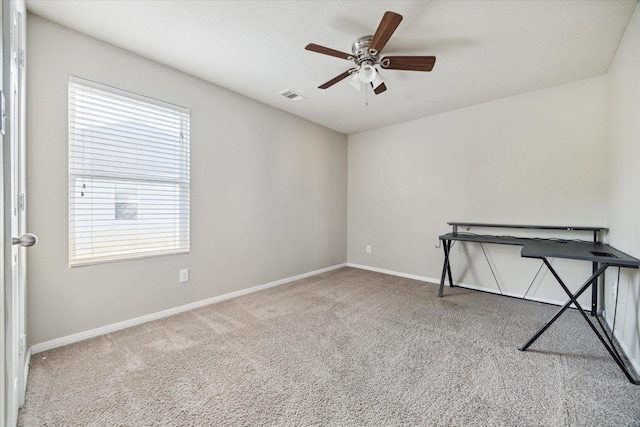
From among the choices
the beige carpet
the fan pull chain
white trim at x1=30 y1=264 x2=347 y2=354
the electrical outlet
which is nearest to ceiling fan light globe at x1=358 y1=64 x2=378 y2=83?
the fan pull chain

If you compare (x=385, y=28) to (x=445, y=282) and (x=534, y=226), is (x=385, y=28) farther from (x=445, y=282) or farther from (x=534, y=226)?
(x=445, y=282)

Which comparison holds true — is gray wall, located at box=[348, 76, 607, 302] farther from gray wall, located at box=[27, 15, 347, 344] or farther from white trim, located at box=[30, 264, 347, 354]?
white trim, located at box=[30, 264, 347, 354]

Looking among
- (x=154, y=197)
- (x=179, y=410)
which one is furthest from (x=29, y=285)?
(x=179, y=410)

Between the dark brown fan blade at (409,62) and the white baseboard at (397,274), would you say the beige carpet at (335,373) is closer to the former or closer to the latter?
the white baseboard at (397,274)

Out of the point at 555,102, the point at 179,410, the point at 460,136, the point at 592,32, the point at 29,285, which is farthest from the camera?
the point at 460,136

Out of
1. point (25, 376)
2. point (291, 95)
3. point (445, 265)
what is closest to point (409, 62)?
point (291, 95)

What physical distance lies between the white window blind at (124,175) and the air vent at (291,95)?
1097mm

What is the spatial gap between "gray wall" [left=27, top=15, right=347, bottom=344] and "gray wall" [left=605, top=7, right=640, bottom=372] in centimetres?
328

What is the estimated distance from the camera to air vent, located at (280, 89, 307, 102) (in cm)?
314

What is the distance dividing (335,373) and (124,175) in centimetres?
235

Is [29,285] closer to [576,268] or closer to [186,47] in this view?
[186,47]

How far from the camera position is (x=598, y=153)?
2748mm

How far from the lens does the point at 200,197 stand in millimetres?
2855

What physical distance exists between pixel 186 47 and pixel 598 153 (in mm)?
4091
